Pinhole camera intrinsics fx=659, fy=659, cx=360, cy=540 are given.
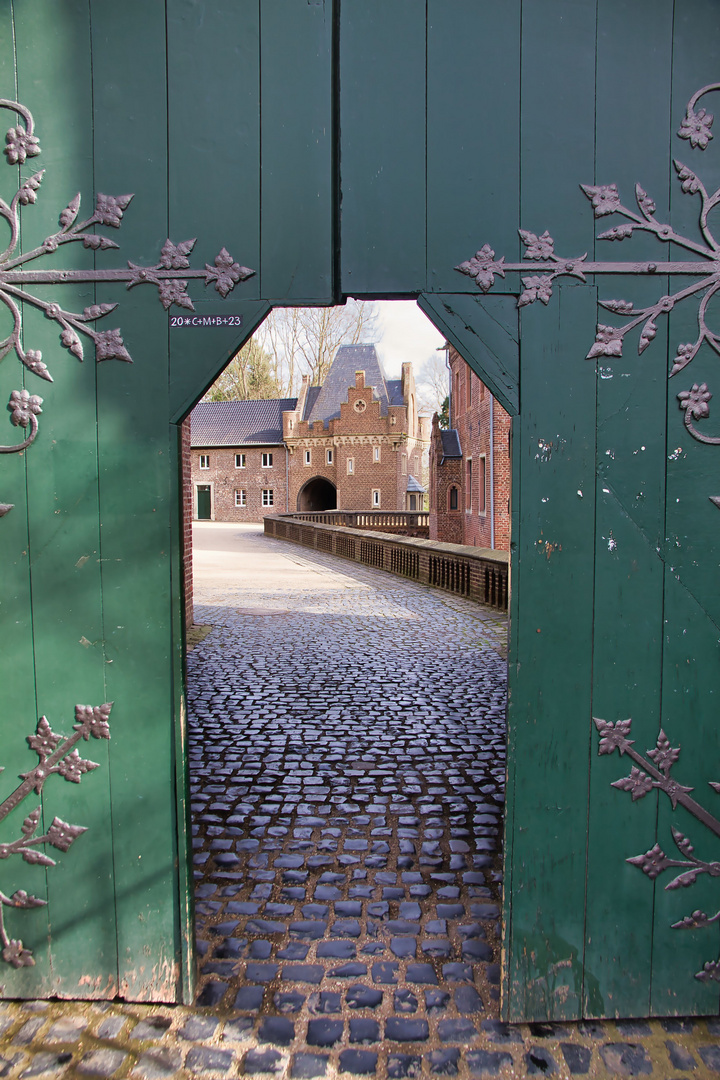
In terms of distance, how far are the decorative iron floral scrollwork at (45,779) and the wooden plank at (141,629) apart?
0.32 feet

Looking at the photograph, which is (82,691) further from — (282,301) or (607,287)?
(607,287)

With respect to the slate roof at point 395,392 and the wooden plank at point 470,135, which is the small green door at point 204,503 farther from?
the wooden plank at point 470,135

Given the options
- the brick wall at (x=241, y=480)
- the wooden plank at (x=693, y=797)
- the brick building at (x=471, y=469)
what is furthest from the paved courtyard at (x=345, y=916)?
the brick wall at (x=241, y=480)

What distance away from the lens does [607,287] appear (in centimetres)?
Result: 234

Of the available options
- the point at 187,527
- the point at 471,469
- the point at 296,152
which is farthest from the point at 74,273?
the point at 471,469

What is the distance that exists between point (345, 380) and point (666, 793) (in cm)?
4215

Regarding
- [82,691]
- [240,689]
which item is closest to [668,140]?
[82,691]

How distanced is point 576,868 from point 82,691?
6.33 ft

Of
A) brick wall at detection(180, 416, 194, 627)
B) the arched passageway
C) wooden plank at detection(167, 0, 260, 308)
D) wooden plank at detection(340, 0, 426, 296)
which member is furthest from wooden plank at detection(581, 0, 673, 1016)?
the arched passageway

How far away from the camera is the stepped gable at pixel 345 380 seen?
137ft

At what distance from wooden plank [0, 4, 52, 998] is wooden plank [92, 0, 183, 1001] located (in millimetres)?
288

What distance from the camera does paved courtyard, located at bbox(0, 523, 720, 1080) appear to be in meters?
2.21

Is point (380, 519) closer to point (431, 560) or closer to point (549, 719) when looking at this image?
point (431, 560)

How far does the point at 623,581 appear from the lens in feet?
7.84
